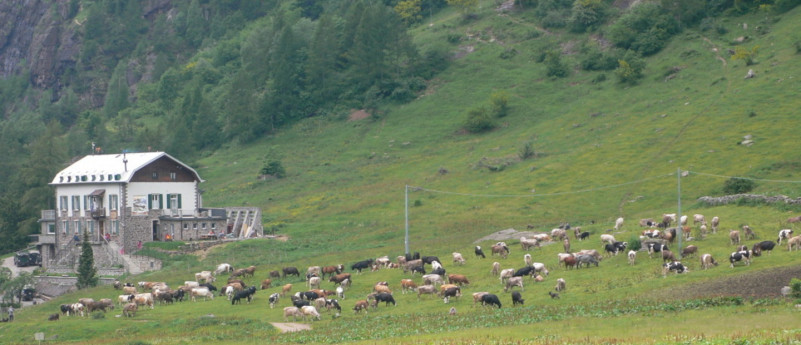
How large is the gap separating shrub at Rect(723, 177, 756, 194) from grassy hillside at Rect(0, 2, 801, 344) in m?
1.10

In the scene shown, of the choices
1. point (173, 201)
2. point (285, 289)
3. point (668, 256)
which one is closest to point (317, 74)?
point (173, 201)

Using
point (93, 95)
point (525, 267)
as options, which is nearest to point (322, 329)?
point (525, 267)

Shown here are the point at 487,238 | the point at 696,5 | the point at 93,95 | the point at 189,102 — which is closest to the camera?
the point at 487,238

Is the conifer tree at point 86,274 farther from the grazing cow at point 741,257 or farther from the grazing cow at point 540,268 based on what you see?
the grazing cow at point 741,257

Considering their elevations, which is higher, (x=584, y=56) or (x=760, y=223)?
(x=584, y=56)

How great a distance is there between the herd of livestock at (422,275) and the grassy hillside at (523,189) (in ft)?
2.60

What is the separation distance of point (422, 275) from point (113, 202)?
37.5 m

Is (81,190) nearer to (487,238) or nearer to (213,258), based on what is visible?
(213,258)

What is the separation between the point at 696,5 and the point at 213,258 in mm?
81634

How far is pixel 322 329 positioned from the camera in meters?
44.7

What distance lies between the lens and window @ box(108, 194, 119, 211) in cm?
8438

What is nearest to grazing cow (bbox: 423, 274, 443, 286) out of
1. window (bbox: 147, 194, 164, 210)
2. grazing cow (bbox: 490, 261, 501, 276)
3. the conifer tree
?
grazing cow (bbox: 490, 261, 501, 276)

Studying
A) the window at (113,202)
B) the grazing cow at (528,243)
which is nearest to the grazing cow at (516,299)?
the grazing cow at (528,243)

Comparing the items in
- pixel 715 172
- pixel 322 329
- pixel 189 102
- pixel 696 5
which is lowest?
pixel 322 329
